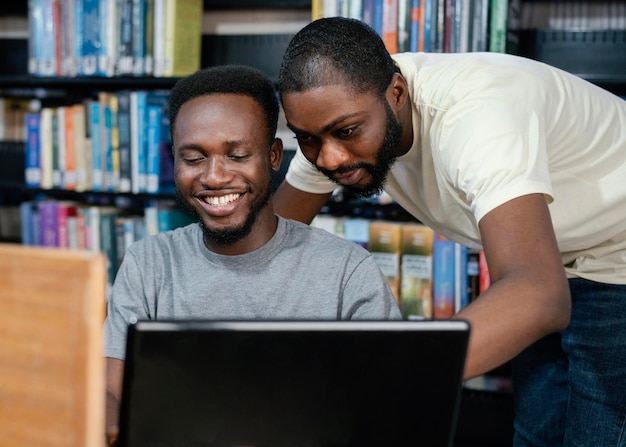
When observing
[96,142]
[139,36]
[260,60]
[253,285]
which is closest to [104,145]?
[96,142]

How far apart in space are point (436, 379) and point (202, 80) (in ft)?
2.52

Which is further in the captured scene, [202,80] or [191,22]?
[191,22]

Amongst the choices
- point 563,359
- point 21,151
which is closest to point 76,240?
point 21,151

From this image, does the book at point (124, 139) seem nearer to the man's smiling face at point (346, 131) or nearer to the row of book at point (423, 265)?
the row of book at point (423, 265)

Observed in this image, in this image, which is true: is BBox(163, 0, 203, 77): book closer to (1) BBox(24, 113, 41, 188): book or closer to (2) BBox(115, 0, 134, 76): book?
(2) BBox(115, 0, 134, 76): book

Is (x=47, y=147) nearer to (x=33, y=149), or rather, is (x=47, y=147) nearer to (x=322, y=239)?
(x=33, y=149)

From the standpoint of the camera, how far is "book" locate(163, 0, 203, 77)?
2.33 metres

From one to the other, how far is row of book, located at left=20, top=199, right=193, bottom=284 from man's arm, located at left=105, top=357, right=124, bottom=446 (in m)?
1.37

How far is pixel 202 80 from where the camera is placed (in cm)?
129

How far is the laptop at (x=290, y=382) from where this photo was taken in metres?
0.66

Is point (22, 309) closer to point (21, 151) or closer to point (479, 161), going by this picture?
point (479, 161)

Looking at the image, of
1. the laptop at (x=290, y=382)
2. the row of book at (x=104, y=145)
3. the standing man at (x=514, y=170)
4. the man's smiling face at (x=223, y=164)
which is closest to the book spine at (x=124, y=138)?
the row of book at (x=104, y=145)

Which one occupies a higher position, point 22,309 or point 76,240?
point 22,309

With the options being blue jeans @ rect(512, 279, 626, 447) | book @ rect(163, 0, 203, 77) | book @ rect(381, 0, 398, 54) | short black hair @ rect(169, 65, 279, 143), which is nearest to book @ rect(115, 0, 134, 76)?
book @ rect(163, 0, 203, 77)
